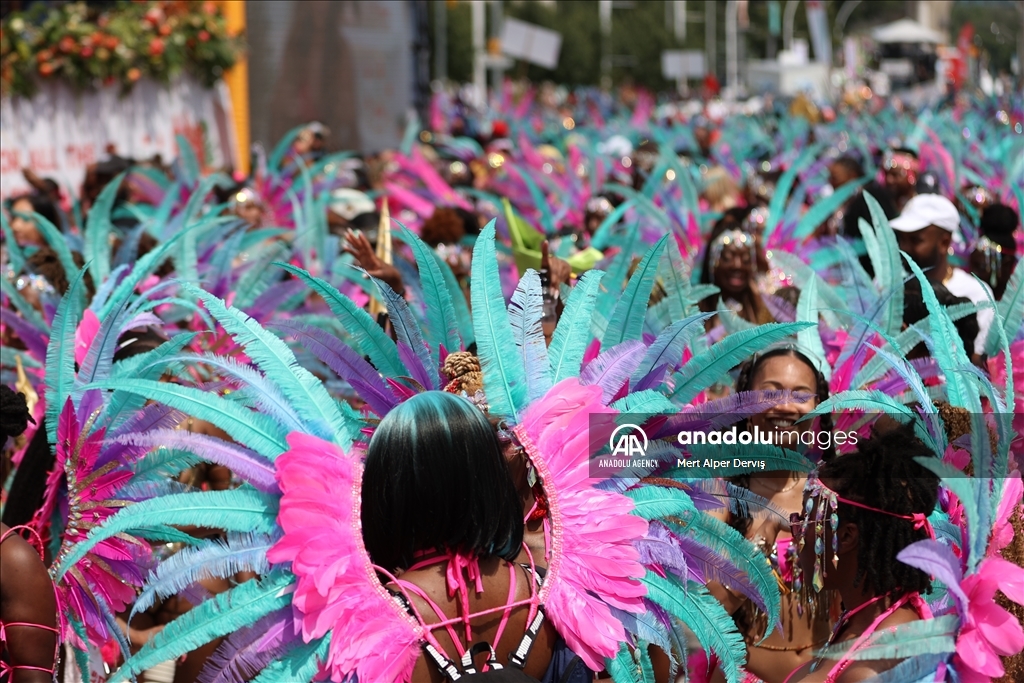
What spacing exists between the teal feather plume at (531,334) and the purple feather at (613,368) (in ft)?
0.44

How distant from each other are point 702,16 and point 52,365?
196 feet

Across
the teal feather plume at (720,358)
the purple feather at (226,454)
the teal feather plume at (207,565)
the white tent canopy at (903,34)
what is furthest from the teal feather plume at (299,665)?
the white tent canopy at (903,34)

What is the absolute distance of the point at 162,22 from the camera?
40.4 feet

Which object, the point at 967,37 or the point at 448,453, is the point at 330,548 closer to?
the point at 448,453

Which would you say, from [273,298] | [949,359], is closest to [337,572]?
[949,359]

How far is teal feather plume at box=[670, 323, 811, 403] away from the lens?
3359 millimetres

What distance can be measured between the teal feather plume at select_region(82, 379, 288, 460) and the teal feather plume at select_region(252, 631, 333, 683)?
396mm

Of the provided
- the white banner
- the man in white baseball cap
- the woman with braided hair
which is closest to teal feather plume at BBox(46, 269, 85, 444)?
the woman with braided hair

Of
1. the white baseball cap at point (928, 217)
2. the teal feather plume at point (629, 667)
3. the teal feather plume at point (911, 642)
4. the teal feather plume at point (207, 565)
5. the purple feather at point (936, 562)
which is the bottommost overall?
A: the teal feather plume at point (629, 667)

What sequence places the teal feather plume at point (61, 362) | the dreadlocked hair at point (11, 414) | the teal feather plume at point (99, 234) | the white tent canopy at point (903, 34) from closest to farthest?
the dreadlocked hair at point (11, 414), the teal feather plume at point (61, 362), the teal feather plume at point (99, 234), the white tent canopy at point (903, 34)

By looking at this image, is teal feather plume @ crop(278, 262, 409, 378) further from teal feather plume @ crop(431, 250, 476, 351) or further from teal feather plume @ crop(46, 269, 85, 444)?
teal feather plume @ crop(46, 269, 85, 444)

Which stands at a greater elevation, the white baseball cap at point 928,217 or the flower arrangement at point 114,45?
the flower arrangement at point 114,45

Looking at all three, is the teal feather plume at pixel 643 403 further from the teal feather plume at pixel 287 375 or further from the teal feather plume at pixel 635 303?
the teal feather plume at pixel 287 375

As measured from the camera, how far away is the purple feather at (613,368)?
3.35 meters
